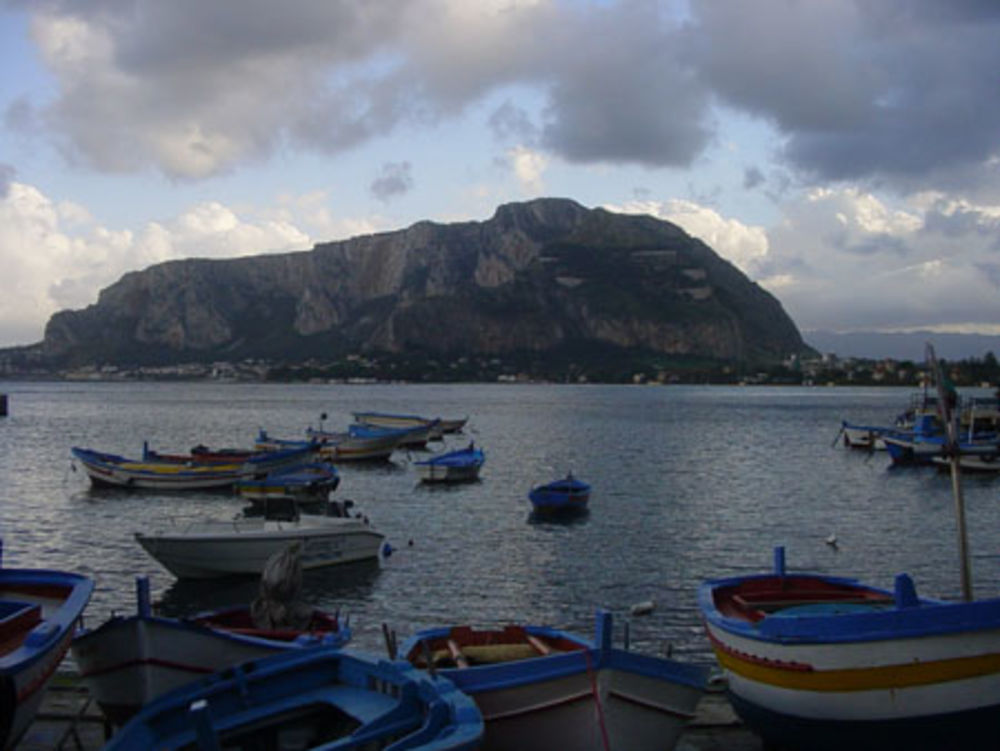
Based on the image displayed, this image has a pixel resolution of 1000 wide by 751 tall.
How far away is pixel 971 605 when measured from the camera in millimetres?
10359

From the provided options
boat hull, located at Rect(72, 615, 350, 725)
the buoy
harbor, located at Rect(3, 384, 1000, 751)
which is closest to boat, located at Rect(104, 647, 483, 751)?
harbor, located at Rect(3, 384, 1000, 751)

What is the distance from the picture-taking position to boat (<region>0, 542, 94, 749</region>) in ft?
33.1

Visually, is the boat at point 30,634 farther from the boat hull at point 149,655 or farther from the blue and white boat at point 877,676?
the blue and white boat at point 877,676

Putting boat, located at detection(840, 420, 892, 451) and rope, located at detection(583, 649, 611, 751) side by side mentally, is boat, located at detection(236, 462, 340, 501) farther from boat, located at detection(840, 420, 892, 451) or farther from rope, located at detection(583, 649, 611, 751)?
boat, located at detection(840, 420, 892, 451)

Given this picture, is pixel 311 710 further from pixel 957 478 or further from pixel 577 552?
pixel 577 552

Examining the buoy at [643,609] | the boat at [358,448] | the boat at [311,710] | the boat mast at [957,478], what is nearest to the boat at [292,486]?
the buoy at [643,609]

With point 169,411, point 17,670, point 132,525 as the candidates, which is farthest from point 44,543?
point 169,411

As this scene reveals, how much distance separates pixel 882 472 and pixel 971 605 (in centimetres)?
6007

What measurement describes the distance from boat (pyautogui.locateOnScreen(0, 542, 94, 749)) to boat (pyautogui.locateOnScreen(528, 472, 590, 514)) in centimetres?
2993

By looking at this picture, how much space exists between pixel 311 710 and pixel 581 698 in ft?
10.4

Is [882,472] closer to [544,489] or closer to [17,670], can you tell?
[544,489]

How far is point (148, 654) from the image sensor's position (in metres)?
11.9

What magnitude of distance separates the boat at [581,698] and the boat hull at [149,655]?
8.43ft

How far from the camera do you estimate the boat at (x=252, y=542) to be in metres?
27.1
